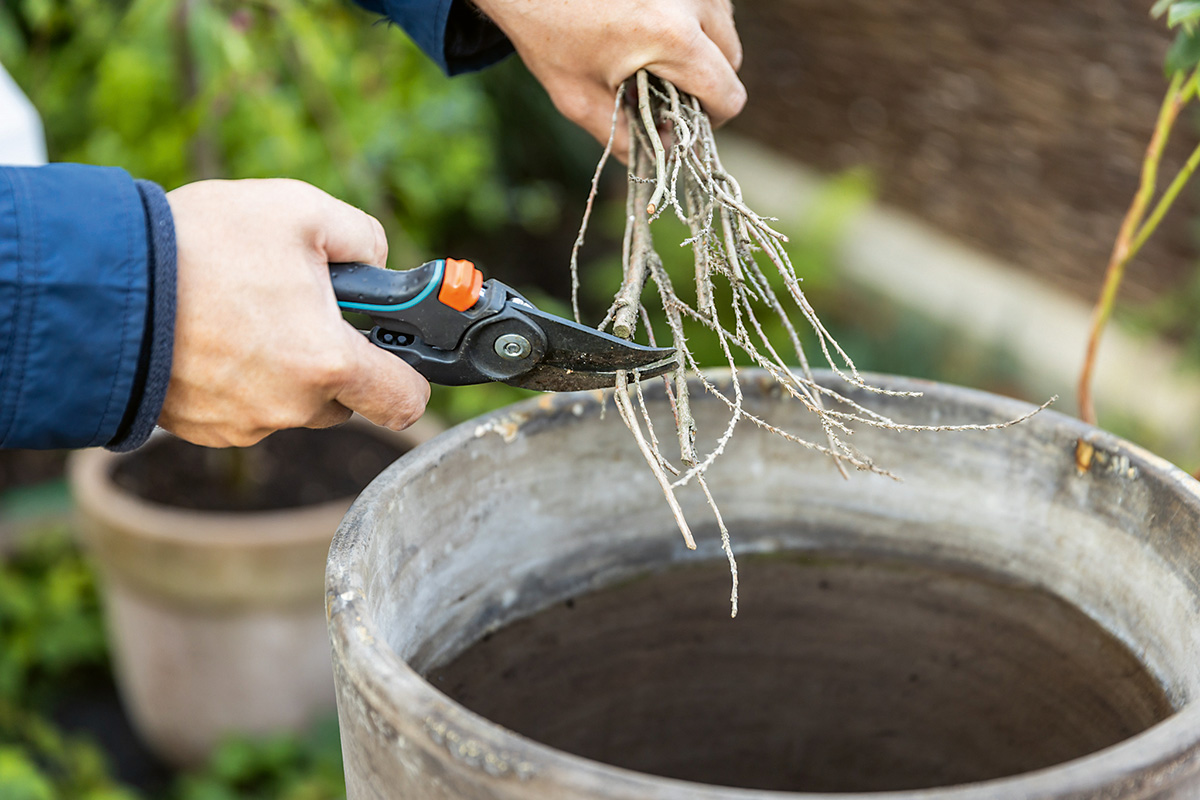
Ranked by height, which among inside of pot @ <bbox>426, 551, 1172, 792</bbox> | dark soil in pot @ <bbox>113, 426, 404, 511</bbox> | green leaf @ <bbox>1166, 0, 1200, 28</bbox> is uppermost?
green leaf @ <bbox>1166, 0, 1200, 28</bbox>

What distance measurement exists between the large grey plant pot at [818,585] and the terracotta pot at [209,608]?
920mm

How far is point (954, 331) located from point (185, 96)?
2346mm

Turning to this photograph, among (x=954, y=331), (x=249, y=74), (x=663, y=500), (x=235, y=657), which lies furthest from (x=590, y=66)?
(x=954, y=331)

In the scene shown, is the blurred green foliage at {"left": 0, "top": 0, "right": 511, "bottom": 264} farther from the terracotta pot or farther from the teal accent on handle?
the teal accent on handle

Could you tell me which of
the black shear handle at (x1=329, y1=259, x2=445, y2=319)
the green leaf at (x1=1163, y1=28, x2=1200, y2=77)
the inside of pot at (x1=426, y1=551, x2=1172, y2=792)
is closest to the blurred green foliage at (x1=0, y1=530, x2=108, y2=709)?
the inside of pot at (x1=426, y1=551, x2=1172, y2=792)

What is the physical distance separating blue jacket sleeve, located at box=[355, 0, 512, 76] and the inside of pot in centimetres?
67

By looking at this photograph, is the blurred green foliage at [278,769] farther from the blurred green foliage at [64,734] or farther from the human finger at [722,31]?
the human finger at [722,31]

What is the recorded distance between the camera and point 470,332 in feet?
2.88

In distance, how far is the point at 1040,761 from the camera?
36.7 inches

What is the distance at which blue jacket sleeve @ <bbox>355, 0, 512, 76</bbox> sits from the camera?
3.78ft

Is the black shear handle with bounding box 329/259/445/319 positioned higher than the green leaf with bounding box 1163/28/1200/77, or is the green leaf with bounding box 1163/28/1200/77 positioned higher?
the green leaf with bounding box 1163/28/1200/77

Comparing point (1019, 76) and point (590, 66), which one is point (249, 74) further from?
point (1019, 76)

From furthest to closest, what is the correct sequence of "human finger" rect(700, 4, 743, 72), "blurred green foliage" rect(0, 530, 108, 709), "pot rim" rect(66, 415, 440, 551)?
"blurred green foliage" rect(0, 530, 108, 709) → "pot rim" rect(66, 415, 440, 551) → "human finger" rect(700, 4, 743, 72)

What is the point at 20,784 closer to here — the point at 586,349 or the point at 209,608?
the point at 209,608
